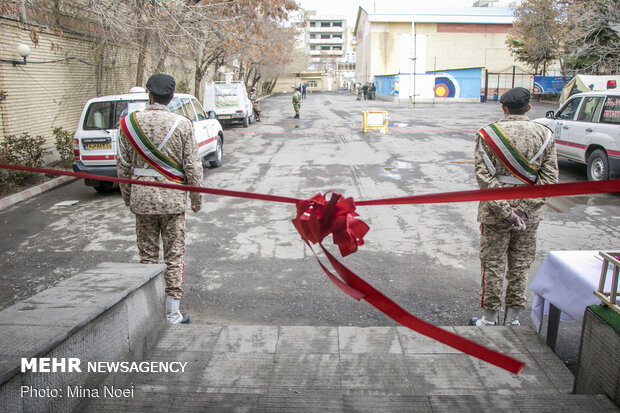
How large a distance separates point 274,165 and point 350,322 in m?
8.18

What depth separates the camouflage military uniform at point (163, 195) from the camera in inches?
149

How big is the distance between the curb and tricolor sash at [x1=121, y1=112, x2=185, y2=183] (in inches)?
241

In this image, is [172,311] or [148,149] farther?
[172,311]

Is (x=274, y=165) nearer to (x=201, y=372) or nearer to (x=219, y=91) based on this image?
(x=201, y=372)

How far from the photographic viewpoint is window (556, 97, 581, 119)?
402 inches

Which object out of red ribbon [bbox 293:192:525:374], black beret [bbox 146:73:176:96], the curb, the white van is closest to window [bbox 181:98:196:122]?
A: the white van

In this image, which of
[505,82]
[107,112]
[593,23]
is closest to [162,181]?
[107,112]

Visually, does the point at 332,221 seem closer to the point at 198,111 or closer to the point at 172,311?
the point at 172,311

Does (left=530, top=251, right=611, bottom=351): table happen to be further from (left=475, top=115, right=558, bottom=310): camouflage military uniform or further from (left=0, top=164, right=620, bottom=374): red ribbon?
(left=0, top=164, right=620, bottom=374): red ribbon

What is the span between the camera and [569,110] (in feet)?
34.7

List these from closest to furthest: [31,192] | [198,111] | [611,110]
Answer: [611,110] → [31,192] → [198,111]

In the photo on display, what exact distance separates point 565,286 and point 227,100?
1988cm

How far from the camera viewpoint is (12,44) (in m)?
12.0

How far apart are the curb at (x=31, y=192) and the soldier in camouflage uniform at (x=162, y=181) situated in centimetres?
597
